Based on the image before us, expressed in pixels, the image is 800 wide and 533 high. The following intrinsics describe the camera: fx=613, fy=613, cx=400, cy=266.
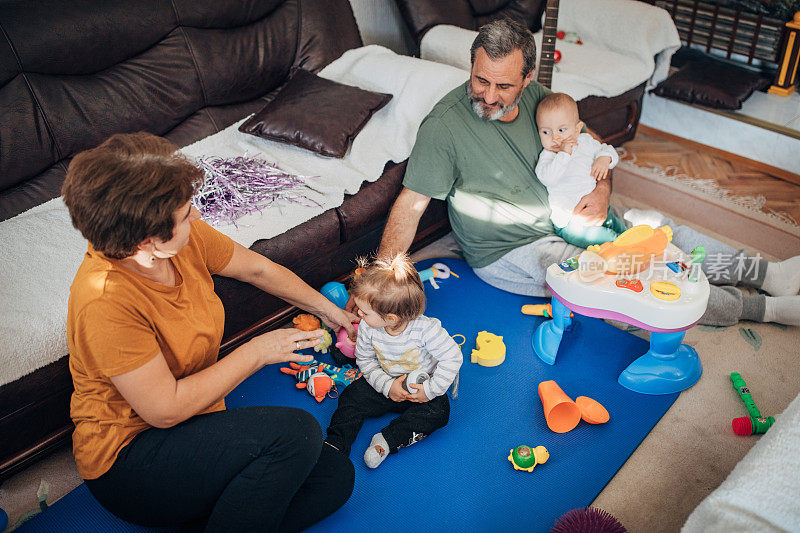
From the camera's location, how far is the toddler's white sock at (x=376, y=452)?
1708mm

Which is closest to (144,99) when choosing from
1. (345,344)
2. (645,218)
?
(345,344)

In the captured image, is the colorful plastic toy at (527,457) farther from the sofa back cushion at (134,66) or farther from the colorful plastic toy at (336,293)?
the sofa back cushion at (134,66)

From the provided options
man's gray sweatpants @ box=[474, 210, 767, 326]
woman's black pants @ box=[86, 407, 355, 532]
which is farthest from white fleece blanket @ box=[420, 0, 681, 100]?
woman's black pants @ box=[86, 407, 355, 532]

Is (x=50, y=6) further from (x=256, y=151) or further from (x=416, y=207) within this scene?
(x=416, y=207)

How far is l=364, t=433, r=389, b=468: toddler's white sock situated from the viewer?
1.71 meters

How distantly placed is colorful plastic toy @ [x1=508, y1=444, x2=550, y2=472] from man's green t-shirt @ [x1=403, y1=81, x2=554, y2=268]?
75 centimetres

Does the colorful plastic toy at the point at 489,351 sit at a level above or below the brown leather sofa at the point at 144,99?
below

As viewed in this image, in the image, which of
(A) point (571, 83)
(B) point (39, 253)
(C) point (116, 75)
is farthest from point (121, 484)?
(A) point (571, 83)

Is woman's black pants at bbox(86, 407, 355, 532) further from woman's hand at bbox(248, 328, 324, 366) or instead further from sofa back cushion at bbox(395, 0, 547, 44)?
sofa back cushion at bbox(395, 0, 547, 44)

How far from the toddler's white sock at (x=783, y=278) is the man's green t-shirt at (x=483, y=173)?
0.82 metres

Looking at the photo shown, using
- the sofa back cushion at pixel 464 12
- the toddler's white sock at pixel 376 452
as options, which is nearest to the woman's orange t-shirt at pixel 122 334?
the toddler's white sock at pixel 376 452

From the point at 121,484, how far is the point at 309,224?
999mm

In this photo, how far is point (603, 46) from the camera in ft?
10.5

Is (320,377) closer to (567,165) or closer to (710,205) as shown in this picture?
(567,165)
